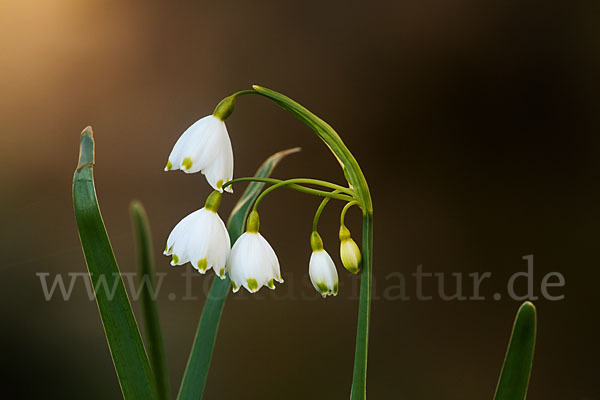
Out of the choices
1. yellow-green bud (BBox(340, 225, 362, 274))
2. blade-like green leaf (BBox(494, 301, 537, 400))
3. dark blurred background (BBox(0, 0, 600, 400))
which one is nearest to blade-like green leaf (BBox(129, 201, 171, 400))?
yellow-green bud (BBox(340, 225, 362, 274))

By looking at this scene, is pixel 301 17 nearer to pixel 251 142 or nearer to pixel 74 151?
pixel 251 142

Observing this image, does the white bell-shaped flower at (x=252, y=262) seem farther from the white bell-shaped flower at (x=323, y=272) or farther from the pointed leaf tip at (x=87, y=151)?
the pointed leaf tip at (x=87, y=151)

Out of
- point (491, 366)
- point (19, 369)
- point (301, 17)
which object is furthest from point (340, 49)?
point (19, 369)

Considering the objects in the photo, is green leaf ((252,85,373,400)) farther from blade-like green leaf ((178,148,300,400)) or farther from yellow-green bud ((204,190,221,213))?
blade-like green leaf ((178,148,300,400))

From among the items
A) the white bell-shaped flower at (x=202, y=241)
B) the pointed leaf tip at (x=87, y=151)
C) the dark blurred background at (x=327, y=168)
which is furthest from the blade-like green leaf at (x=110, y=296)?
the dark blurred background at (x=327, y=168)

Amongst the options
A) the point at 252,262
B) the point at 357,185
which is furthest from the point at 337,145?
the point at 252,262

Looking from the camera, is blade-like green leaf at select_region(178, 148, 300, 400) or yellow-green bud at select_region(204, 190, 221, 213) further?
blade-like green leaf at select_region(178, 148, 300, 400)
